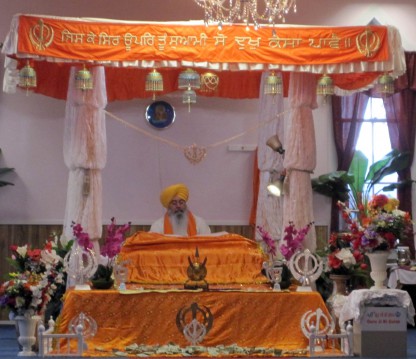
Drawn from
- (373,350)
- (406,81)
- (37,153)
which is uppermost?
(406,81)

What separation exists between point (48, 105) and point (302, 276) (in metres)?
6.02

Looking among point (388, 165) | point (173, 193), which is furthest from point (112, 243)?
point (388, 165)

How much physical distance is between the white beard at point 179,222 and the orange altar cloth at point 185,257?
104cm

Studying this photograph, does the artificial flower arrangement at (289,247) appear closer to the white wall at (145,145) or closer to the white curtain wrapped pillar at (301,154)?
the white curtain wrapped pillar at (301,154)

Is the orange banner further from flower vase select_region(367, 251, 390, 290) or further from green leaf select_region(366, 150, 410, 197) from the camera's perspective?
green leaf select_region(366, 150, 410, 197)

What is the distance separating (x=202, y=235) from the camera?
1389 centimetres

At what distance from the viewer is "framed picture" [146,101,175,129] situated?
1681 cm

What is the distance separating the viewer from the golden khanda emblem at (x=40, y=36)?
12508 millimetres

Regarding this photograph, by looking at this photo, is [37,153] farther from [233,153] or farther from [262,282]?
[262,282]

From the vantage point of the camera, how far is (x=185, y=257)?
13.4 metres

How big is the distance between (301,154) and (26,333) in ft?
13.5

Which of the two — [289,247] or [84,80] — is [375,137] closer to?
[289,247]

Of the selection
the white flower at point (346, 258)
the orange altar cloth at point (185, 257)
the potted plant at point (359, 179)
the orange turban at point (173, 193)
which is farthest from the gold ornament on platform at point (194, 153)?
the white flower at point (346, 258)

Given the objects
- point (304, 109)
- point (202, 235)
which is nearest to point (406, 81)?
point (304, 109)
